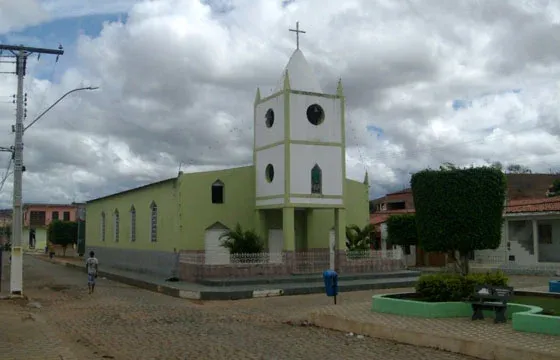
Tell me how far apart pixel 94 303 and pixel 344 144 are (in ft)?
40.1

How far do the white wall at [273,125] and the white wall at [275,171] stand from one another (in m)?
0.40

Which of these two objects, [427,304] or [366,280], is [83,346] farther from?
[366,280]

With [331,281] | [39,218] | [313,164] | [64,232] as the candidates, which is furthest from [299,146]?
[39,218]

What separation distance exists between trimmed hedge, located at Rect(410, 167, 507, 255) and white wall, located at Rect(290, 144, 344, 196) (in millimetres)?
9528

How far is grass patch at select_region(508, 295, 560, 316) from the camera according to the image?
11.9m

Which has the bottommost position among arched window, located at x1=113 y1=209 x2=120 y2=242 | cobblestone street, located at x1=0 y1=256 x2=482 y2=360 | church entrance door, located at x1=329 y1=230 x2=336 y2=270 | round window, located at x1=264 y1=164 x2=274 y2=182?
cobblestone street, located at x1=0 y1=256 x2=482 y2=360

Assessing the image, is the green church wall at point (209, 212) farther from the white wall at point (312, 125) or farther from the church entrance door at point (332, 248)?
the white wall at point (312, 125)

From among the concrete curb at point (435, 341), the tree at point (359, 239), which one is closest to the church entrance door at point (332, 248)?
the tree at point (359, 239)

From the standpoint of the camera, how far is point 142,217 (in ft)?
95.2

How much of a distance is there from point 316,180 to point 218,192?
4200mm

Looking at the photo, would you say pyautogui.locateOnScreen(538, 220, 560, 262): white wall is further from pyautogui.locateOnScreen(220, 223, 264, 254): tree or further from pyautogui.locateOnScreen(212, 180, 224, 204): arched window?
pyautogui.locateOnScreen(212, 180, 224, 204): arched window

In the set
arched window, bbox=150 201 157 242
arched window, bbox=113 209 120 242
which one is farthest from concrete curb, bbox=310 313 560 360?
arched window, bbox=113 209 120 242

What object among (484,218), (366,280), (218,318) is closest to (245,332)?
(218,318)

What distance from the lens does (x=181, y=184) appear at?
79.6ft
